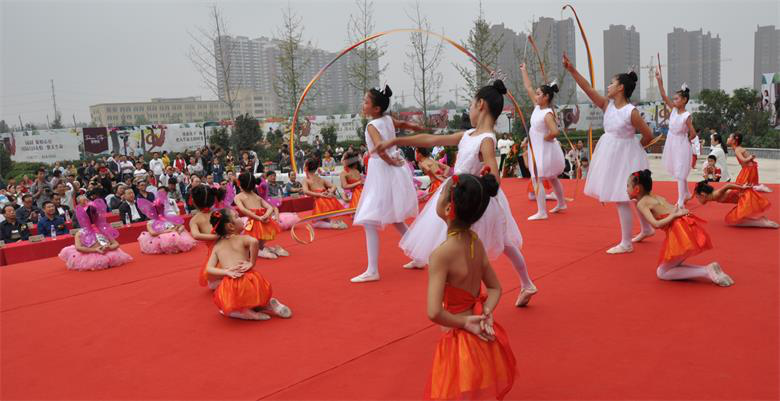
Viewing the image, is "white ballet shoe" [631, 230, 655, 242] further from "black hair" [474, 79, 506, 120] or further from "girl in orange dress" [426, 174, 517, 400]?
"girl in orange dress" [426, 174, 517, 400]

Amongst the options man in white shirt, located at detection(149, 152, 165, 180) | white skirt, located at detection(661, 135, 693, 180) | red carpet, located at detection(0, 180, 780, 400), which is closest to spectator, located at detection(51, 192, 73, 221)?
red carpet, located at detection(0, 180, 780, 400)

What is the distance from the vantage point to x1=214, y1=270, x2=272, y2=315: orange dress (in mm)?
4102

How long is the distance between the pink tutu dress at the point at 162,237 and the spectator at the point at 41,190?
184 inches

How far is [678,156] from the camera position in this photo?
23.6ft

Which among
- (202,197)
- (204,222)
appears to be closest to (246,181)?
(202,197)

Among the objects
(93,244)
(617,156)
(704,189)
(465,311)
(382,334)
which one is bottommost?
(382,334)

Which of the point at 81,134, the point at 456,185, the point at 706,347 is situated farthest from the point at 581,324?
the point at 81,134

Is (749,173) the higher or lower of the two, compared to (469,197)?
lower

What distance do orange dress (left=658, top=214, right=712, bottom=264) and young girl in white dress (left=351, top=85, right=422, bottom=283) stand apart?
2.09m

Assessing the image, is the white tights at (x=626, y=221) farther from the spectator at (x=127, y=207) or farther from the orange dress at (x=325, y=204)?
the spectator at (x=127, y=207)

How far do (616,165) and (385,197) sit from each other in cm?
226

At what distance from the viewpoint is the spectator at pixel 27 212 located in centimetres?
906

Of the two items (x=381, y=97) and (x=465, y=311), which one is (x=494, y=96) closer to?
(x=381, y=97)

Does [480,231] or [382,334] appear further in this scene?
[382,334]
